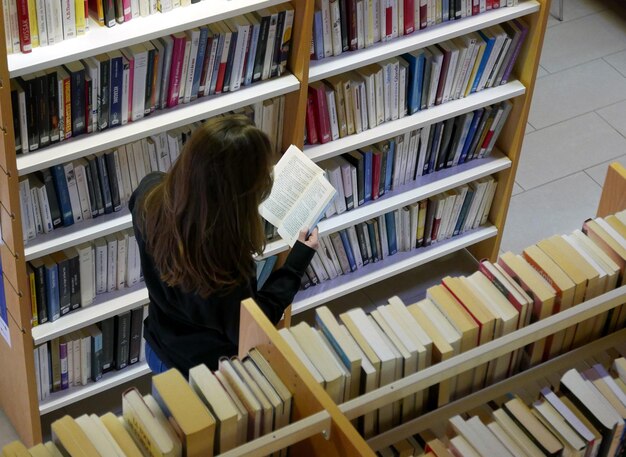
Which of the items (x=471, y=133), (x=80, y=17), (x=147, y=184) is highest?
(x=80, y=17)

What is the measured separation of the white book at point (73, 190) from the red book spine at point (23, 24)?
41 cm

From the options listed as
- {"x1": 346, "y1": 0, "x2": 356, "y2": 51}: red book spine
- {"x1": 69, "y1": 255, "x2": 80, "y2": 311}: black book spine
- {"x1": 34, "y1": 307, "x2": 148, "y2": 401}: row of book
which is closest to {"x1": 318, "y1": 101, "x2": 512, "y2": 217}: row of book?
{"x1": 346, "y1": 0, "x2": 356, "y2": 51}: red book spine

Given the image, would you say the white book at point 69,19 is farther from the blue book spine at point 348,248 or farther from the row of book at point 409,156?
the blue book spine at point 348,248

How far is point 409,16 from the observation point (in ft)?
11.3

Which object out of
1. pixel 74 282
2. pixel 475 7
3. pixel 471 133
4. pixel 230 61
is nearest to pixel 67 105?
pixel 230 61

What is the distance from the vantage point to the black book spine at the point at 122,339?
348 cm

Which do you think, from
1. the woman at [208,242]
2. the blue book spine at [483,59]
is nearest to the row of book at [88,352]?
the woman at [208,242]

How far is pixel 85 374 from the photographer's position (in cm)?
355

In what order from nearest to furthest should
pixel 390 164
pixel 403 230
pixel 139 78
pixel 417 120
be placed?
1. pixel 139 78
2. pixel 417 120
3. pixel 390 164
4. pixel 403 230

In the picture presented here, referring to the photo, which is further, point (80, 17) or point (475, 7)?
point (475, 7)

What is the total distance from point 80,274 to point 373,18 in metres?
1.20

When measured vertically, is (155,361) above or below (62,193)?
below

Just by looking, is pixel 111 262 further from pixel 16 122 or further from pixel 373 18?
pixel 373 18

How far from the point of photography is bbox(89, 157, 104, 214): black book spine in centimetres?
310
